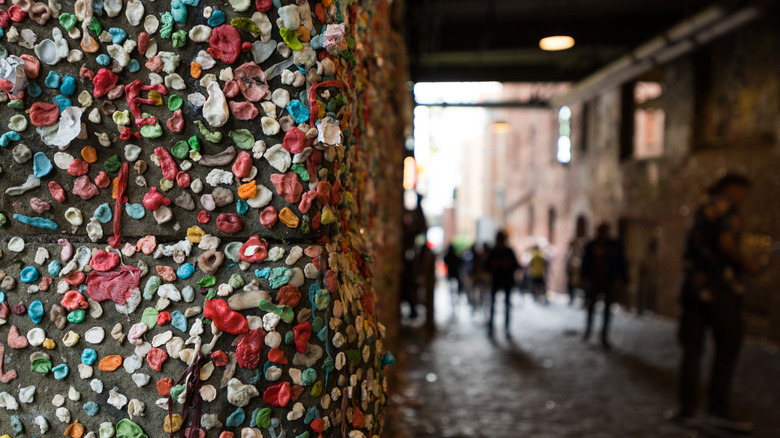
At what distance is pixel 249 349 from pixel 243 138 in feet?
1.14

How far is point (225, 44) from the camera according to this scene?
3.39 ft

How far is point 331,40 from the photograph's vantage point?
1054mm

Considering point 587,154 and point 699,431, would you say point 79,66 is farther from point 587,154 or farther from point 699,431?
point 587,154

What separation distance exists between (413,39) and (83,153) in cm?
770

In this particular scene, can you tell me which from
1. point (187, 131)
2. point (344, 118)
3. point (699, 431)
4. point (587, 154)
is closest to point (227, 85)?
point (187, 131)

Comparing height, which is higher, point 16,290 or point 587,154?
point 587,154

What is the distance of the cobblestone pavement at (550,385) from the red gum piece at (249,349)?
121 inches

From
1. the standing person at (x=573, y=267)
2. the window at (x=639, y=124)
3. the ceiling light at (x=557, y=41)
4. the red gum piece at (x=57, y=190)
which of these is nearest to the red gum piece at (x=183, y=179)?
the red gum piece at (x=57, y=190)

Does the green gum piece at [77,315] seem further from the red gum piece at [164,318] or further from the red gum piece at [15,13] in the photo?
the red gum piece at [15,13]

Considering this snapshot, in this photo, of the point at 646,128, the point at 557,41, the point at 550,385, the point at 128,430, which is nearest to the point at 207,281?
the point at 128,430

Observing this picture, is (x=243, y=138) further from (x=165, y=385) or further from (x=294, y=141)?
(x=165, y=385)

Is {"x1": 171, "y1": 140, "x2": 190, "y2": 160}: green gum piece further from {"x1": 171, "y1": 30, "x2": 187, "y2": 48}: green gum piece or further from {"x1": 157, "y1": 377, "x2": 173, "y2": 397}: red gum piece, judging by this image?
{"x1": 157, "y1": 377, "x2": 173, "y2": 397}: red gum piece

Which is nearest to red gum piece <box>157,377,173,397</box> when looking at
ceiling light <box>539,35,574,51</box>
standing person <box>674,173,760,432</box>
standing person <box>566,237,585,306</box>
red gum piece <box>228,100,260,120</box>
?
red gum piece <box>228,100,260,120</box>

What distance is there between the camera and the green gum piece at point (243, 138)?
3.43 ft
